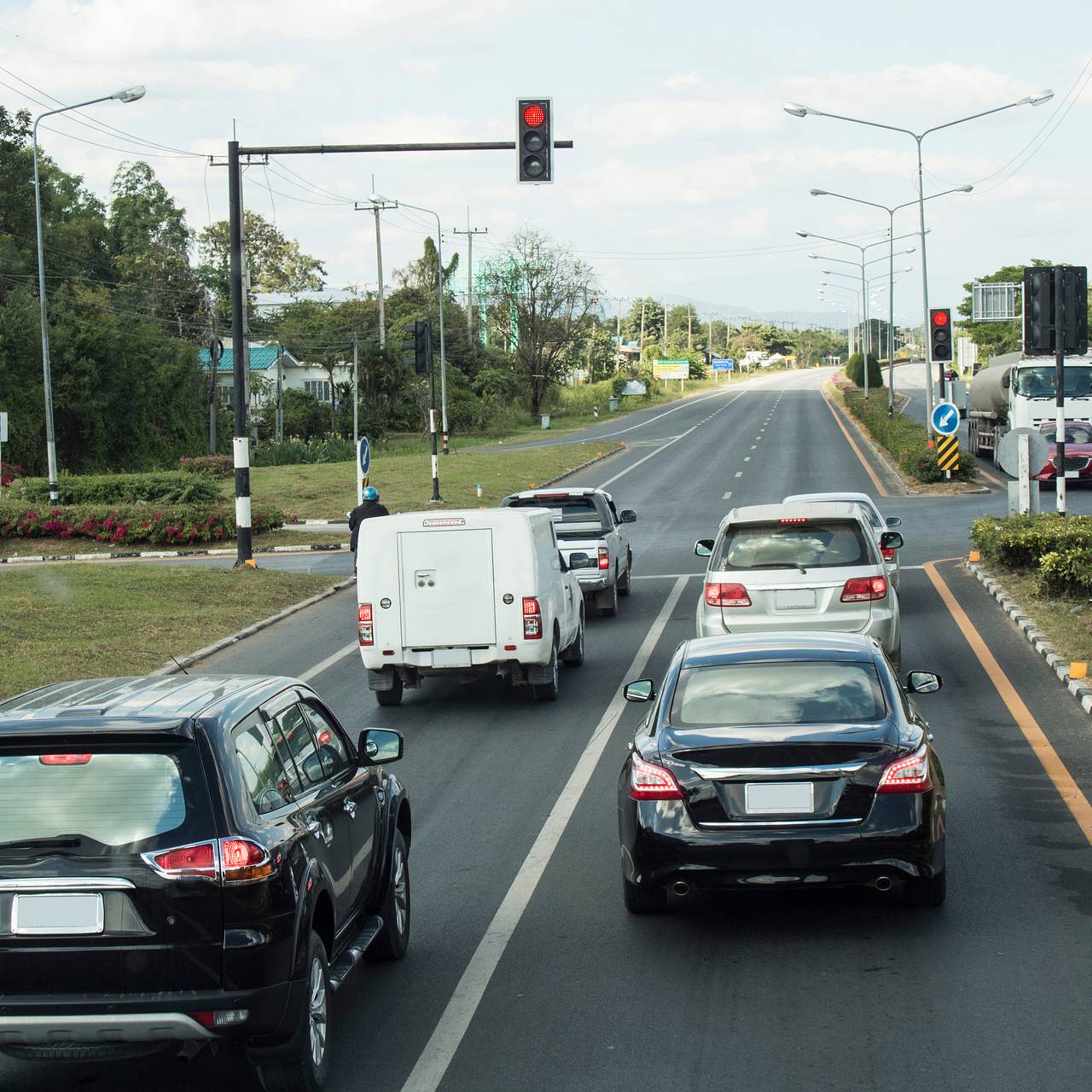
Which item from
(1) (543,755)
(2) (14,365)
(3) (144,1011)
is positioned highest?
(2) (14,365)

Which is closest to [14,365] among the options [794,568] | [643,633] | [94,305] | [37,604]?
[94,305]

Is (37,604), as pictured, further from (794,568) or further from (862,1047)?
(862,1047)

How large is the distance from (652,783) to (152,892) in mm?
2959

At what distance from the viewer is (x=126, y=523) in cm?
3250

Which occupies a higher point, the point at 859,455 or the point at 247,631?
the point at 859,455

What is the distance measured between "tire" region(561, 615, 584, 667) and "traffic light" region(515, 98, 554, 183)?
5.55 meters

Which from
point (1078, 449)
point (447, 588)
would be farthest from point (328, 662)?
point (1078, 449)

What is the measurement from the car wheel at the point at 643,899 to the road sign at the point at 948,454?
34.9 meters

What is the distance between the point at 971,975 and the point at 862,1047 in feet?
3.40

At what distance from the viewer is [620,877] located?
8469 mm

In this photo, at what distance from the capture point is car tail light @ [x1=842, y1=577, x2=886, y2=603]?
44.4ft

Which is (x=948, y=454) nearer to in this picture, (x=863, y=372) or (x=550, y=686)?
(x=550, y=686)

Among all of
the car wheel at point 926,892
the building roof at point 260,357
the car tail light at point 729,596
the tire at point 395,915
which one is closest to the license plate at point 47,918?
the tire at point 395,915

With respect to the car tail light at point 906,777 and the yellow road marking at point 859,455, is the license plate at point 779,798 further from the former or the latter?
the yellow road marking at point 859,455
